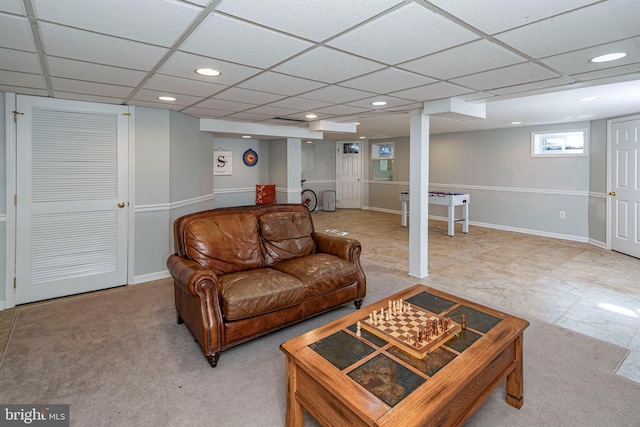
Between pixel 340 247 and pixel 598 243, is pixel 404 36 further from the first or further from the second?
pixel 598 243

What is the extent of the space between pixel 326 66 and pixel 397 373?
1970mm

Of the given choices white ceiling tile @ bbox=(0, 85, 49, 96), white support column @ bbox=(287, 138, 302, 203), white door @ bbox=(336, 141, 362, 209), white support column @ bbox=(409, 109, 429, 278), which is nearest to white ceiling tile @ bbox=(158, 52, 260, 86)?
white ceiling tile @ bbox=(0, 85, 49, 96)

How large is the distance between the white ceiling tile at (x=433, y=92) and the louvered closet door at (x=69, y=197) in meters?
3.10

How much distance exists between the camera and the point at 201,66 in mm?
2379

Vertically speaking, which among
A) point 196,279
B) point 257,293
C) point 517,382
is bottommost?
point 517,382

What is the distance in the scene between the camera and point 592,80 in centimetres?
279

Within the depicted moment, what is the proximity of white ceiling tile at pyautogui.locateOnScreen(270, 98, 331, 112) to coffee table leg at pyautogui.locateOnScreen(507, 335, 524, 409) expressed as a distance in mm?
2859

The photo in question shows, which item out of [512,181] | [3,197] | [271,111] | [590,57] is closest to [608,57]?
[590,57]

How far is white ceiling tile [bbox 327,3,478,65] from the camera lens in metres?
1.62

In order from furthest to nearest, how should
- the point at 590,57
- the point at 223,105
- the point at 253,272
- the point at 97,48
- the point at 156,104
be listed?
the point at 223,105 → the point at 156,104 → the point at 253,272 → the point at 590,57 → the point at 97,48

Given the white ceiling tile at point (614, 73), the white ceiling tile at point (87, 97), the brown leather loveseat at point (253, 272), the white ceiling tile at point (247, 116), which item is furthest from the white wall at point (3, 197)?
the white ceiling tile at point (614, 73)

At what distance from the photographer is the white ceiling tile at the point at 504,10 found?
147cm

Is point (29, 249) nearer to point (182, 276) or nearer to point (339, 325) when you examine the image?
point (182, 276)

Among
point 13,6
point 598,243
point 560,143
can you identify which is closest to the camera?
point 13,6
